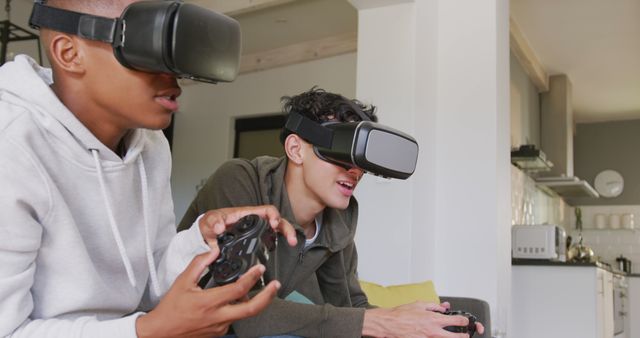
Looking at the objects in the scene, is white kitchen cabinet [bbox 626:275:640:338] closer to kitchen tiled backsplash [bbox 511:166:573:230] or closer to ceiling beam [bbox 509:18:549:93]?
kitchen tiled backsplash [bbox 511:166:573:230]

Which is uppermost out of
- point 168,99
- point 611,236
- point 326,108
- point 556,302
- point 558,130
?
point 558,130

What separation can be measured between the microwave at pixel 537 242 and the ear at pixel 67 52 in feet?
12.0

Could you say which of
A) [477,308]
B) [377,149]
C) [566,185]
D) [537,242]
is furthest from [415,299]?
[566,185]

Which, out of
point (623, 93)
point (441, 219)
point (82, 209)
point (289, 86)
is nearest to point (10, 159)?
point (82, 209)

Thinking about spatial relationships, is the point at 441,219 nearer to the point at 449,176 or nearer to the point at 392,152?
the point at 449,176

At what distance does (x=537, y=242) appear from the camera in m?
4.03

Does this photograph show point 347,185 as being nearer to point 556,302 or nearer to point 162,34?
point 162,34

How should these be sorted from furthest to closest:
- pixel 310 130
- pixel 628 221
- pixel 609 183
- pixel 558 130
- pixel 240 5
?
pixel 609 183
pixel 628 221
pixel 558 130
pixel 240 5
pixel 310 130

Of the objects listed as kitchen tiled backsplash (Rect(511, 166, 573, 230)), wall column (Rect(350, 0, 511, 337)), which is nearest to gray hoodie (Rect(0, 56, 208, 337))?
wall column (Rect(350, 0, 511, 337))

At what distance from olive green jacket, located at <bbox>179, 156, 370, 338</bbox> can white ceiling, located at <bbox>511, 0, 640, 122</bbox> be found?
352 cm

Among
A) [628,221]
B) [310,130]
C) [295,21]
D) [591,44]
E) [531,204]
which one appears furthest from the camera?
[628,221]

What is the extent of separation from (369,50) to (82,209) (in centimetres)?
257

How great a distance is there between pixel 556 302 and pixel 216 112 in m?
3.55

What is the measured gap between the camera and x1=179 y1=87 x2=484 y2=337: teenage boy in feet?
4.06
